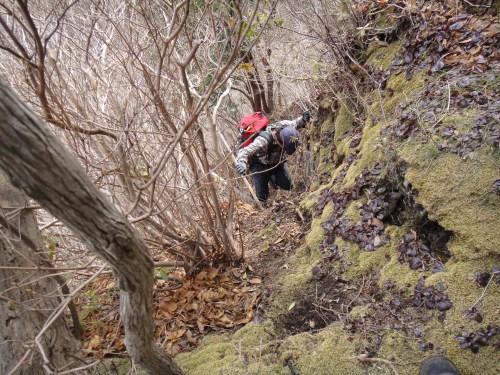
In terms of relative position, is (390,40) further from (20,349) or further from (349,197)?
(20,349)

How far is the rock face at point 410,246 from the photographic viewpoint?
2283 millimetres

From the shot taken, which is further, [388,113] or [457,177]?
[388,113]

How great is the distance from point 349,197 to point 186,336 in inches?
91.9

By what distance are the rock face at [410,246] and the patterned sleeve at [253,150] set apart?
4.91ft

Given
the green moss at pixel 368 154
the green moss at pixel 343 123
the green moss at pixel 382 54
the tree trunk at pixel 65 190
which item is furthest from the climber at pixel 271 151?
the tree trunk at pixel 65 190

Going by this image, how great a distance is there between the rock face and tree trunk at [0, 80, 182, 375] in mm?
1802

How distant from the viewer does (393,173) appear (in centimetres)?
310

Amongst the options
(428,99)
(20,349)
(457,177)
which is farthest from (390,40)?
(20,349)

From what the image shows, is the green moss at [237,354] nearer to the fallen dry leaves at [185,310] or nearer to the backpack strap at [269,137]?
the fallen dry leaves at [185,310]

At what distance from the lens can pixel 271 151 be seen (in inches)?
215

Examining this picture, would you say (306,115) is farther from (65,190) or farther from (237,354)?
(65,190)

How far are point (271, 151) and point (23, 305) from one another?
13.2ft

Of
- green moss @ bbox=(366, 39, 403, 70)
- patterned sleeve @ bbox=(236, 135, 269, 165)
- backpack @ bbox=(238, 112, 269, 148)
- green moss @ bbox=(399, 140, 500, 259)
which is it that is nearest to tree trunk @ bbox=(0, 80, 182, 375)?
green moss @ bbox=(399, 140, 500, 259)

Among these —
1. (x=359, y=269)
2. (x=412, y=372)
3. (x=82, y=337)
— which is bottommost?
(x=412, y=372)
